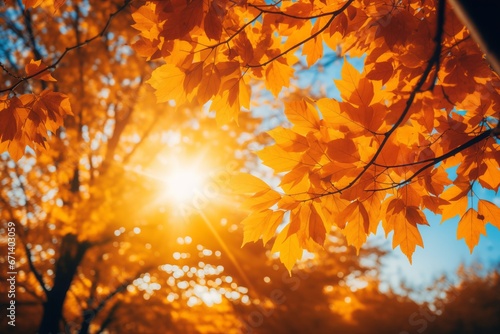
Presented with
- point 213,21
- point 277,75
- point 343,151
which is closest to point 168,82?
point 213,21

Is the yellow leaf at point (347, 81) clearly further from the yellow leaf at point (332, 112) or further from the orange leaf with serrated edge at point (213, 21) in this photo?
the orange leaf with serrated edge at point (213, 21)

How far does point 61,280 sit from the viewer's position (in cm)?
543

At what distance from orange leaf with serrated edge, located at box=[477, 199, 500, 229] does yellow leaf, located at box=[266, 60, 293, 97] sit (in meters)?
1.06

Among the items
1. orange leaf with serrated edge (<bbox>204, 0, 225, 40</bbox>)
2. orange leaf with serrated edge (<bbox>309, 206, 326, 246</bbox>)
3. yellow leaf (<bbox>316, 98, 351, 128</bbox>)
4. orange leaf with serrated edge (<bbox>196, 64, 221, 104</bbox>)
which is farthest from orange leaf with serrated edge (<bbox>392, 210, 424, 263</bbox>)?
orange leaf with serrated edge (<bbox>204, 0, 225, 40</bbox>)

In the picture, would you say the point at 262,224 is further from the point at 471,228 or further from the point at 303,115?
the point at 471,228

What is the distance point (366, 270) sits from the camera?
6.58m

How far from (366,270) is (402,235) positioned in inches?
236

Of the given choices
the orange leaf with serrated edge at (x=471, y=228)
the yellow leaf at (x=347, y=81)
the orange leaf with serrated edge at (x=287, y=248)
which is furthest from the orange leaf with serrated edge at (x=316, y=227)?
the orange leaf with serrated edge at (x=471, y=228)

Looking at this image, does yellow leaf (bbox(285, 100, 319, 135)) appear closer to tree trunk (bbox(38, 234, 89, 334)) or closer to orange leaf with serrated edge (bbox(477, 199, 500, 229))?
orange leaf with serrated edge (bbox(477, 199, 500, 229))

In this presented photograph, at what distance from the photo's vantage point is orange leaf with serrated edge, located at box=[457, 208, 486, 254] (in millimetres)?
1389

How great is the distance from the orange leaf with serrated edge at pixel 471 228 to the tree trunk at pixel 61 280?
5.79 meters

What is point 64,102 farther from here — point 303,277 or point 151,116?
point 303,277

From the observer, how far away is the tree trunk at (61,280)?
17.6ft

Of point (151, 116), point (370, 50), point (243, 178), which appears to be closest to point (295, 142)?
point (243, 178)
